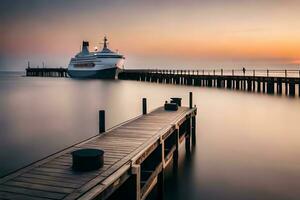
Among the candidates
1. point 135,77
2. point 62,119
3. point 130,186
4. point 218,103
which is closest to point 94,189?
point 130,186

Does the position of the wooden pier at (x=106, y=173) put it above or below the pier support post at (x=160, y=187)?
above

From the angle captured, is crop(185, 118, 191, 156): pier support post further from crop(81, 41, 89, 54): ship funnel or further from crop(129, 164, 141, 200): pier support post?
crop(81, 41, 89, 54): ship funnel

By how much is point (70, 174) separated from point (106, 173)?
0.73 m

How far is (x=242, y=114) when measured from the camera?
86.7ft

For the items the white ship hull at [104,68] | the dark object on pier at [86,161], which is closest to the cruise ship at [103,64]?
the white ship hull at [104,68]

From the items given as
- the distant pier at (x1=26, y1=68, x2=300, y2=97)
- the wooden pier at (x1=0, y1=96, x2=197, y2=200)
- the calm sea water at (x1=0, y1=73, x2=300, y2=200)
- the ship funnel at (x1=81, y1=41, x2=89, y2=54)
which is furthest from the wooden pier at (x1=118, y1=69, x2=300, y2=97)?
the wooden pier at (x1=0, y1=96, x2=197, y2=200)

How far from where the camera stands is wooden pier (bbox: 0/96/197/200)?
17.6ft

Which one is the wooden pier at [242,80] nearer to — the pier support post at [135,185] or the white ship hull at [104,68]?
the white ship hull at [104,68]

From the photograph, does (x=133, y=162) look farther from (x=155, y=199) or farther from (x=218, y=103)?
(x=218, y=103)

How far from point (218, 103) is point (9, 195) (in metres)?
29.8

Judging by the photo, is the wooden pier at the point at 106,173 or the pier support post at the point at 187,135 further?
the pier support post at the point at 187,135

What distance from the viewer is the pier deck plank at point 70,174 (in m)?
5.30

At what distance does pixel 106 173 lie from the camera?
624 cm

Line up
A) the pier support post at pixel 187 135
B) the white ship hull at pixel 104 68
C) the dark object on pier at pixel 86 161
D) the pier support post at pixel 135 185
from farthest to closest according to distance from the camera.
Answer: the white ship hull at pixel 104 68
the pier support post at pixel 187 135
the pier support post at pixel 135 185
the dark object on pier at pixel 86 161
